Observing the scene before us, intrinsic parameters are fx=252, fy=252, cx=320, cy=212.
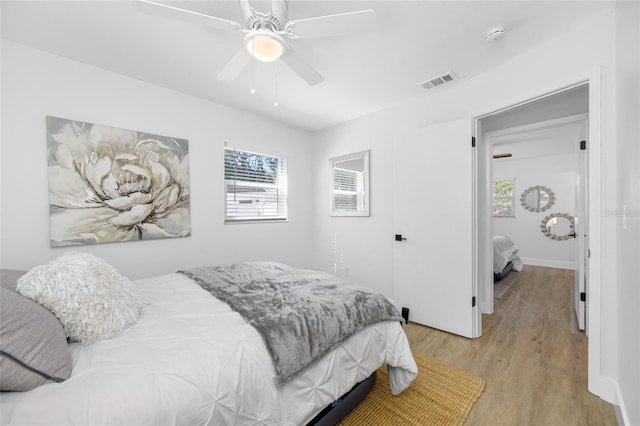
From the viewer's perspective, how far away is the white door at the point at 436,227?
246cm

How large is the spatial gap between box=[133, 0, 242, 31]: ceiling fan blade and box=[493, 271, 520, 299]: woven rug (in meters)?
4.44

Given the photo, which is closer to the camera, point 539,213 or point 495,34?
point 495,34

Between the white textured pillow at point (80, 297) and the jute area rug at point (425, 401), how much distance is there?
1355 millimetres

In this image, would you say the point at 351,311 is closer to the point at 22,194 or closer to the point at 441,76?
the point at 441,76

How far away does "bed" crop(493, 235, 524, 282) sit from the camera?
4.14 m

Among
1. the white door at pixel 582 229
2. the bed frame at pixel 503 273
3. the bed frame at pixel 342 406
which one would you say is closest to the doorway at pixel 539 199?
the bed frame at pixel 503 273

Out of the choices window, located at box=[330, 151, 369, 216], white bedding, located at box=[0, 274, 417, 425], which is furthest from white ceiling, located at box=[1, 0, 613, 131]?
white bedding, located at box=[0, 274, 417, 425]

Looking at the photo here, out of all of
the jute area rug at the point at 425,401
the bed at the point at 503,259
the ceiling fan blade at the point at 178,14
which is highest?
the ceiling fan blade at the point at 178,14

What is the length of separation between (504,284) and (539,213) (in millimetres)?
2597

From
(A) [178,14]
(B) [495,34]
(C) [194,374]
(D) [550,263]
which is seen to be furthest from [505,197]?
(C) [194,374]

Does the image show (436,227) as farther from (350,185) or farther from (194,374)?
(194,374)

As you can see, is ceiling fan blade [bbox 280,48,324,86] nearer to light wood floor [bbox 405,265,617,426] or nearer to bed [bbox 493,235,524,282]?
light wood floor [bbox 405,265,617,426]

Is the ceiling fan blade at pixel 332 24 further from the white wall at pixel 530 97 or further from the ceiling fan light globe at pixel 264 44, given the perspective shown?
the white wall at pixel 530 97

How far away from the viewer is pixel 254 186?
3.42 m
